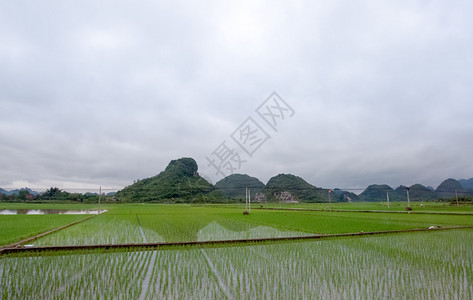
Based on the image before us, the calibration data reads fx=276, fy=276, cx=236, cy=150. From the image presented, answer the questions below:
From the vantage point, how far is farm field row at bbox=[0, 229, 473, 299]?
3230 millimetres

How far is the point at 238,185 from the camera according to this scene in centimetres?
5741

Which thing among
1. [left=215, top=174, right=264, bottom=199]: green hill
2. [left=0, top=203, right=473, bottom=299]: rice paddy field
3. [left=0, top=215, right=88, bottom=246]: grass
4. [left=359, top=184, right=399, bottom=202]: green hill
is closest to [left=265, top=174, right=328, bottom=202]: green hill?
[left=215, top=174, right=264, bottom=199]: green hill

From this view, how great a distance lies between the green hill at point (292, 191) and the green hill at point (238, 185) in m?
2.43

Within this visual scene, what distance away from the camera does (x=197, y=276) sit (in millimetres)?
3857

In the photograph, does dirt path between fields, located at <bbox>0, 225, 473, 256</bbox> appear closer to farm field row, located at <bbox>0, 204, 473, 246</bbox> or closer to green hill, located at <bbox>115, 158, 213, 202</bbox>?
farm field row, located at <bbox>0, 204, 473, 246</bbox>

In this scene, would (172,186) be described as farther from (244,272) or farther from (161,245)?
(244,272)

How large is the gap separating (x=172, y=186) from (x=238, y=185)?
695 inches

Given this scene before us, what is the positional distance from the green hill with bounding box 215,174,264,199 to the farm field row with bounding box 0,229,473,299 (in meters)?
44.9

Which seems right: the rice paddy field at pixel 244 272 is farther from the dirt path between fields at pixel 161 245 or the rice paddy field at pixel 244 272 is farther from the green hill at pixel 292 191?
the green hill at pixel 292 191

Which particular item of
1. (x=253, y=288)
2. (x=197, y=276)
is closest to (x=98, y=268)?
(x=197, y=276)

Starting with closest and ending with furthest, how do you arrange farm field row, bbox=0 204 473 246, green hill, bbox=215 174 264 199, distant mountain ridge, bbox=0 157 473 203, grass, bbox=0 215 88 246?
grass, bbox=0 215 88 246
farm field row, bbox=0 204 473 246
distant mountain ridge, bbox=0 157 473 203
green hill, bbox=215 174 264 199

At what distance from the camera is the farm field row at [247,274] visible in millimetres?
3230

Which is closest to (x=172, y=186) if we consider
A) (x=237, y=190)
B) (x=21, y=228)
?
(x=237, y=190)

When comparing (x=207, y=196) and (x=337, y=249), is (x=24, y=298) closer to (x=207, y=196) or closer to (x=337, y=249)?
(x=337, y=249)
